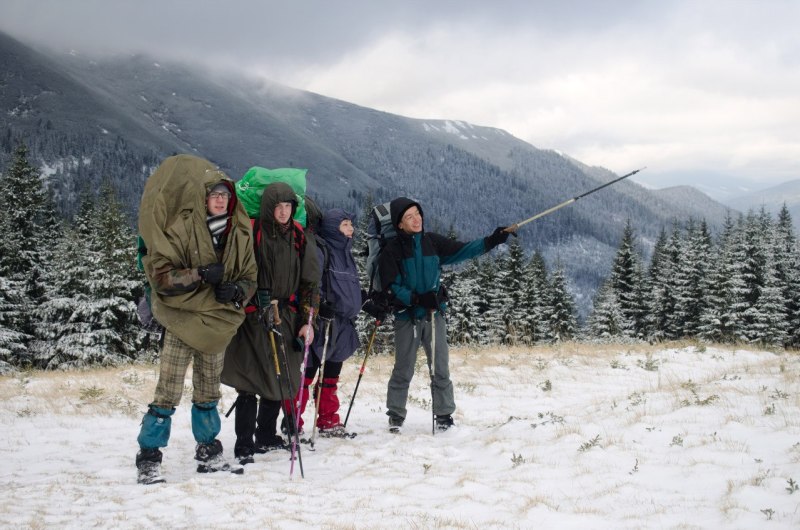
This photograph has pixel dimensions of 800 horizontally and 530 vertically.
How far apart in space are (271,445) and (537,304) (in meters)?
42.7

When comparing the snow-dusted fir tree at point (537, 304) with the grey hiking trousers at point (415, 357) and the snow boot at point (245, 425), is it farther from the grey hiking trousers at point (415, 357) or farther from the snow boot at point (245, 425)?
the snow boot at point (245, 425)

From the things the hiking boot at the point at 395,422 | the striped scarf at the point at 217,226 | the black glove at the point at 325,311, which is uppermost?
the striped scarf at the point at 217,226

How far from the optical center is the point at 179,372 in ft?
18.3

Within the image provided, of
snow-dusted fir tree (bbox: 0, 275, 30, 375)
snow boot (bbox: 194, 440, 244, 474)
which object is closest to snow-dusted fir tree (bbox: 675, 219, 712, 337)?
snow-dusted fir tree (bbox: 0, 275, 30, 375)

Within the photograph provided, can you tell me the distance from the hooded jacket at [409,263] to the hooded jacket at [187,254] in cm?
218

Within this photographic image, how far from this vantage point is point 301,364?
678 centimetres

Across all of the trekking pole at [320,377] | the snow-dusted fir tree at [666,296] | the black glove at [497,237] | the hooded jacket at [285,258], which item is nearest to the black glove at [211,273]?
the hooded jacket at [285,258]

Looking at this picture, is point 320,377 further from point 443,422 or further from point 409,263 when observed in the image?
point 409,263

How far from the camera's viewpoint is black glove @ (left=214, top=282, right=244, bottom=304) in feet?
18.0

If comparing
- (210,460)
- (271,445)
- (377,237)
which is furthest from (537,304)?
(210,460)

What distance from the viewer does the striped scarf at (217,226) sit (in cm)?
569

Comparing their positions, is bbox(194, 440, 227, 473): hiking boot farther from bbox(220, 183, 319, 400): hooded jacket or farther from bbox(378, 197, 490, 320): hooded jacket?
bbox(378, 197, 490, 320): hooded jacket

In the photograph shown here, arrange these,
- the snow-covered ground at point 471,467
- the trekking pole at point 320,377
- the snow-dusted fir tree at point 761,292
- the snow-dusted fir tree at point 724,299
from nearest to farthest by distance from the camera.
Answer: the snow-covered ground at point 471,467 → the trekking pole at point 320,377 → the snow-dusted fir tree at point 761,292 → the snow-dusted fir tree at point 724,299

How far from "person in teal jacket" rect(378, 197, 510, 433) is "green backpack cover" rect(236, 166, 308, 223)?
130cm
